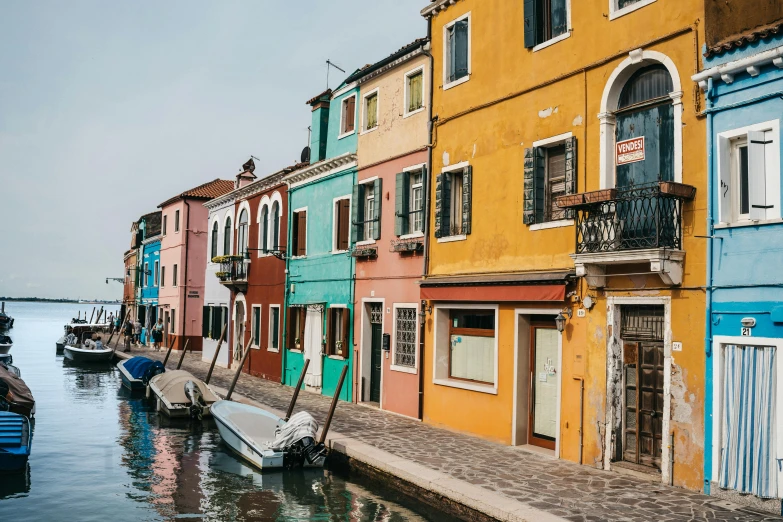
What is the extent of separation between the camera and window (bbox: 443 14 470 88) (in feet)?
47.9

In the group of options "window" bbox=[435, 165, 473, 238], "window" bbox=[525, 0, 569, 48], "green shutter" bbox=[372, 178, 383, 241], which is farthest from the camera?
"green shutter" bbox=[372, 178, 383, 241]

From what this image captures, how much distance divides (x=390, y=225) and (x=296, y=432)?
6.36 metres

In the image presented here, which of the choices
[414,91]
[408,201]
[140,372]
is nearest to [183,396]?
[140,372]

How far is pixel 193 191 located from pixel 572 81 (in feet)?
104

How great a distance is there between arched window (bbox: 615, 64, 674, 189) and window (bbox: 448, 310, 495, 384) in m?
4.24

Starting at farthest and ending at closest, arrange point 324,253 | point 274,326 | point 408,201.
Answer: point 274,326 < point 324,253 < point 408,201

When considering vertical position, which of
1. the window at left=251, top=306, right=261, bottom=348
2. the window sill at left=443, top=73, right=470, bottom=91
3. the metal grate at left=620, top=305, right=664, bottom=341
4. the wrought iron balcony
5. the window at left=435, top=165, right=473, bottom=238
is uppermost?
the window sill at left=443, top=73, right=470, bottom=91

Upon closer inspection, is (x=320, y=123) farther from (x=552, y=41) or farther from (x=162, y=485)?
(x=162, y=485)

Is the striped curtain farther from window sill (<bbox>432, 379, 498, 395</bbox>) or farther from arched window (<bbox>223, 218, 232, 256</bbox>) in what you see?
arched window (<bbox>223, 218, 232, 256</bbox>)

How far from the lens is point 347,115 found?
20078 mm

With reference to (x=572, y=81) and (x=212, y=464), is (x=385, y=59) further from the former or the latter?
(x=212, y=464)

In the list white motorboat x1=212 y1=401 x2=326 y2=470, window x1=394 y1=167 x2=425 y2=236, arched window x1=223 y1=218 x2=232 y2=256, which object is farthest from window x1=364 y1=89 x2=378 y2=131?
arched window x1=223 y1=218 x2=232 y2=256

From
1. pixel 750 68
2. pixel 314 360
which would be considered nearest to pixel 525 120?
pixel 750 68

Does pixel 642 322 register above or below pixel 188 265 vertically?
below
